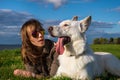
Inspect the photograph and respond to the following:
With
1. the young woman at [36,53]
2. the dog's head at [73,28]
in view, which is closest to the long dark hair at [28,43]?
the young woman at [36,53]

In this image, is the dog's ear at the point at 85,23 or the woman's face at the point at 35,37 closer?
the dog's ear at the point at 85,23

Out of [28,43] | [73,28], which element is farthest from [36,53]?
[73,28]

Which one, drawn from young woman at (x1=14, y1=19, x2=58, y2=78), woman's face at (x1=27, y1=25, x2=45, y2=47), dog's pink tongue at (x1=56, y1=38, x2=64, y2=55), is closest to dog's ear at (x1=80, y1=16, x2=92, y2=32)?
dog's pink tongue at (x1=56, y1=38, x2=64, y2=55)

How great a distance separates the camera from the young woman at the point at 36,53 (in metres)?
10.6

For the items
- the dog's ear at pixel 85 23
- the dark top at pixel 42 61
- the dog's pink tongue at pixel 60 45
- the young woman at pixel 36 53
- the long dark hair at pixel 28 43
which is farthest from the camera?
the dark top at pixel 42 61

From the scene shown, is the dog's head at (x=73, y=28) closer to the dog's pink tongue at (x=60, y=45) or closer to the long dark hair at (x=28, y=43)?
the dog's pink tongue at (x=60, y=45)

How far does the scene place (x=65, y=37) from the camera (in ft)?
30.6

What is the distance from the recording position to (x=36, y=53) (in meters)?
11.0

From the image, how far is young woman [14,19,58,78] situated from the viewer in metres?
10.6

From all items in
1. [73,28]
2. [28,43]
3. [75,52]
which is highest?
[73,28]

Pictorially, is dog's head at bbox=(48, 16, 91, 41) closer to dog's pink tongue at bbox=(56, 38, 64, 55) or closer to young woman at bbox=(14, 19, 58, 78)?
dog's pink tongue at bbox=(56, 38, 64, 55)

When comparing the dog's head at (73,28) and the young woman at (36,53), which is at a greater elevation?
the dog's head at (73,28)

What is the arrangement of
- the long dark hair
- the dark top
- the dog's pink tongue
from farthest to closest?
the dark top
the long dark hair
the dog's pink tongue

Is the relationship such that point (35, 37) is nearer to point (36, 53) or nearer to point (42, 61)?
point (36, 53)
